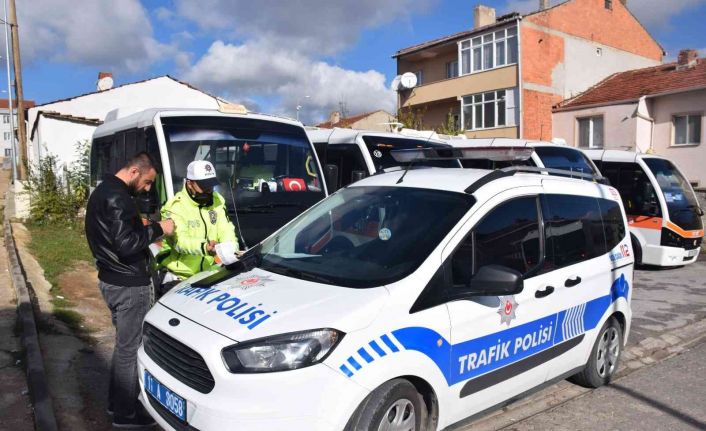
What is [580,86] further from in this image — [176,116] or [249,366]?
[249,366]

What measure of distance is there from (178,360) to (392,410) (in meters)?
1.18

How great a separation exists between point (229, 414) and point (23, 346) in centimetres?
336

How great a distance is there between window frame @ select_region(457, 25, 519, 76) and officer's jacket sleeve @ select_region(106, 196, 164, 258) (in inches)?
960

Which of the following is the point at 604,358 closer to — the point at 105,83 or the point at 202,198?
the point at 202,198

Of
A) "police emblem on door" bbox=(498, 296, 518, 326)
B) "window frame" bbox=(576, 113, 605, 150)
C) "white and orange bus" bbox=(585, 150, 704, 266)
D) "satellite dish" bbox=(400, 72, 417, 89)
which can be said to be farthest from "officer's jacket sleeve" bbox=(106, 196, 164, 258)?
"satellite dish" bbox=(400, 72, 417, 89)

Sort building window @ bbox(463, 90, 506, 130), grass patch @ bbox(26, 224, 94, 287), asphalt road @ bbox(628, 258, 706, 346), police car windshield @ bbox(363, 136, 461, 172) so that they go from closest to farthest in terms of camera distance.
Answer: asphalt road @ bbox(628, 258, 706, 346) < police car windshield @ bbox(363, 136, 461, 172) < grass patch @ bbox(26, 224, 94, 287) < building window @ bbox(463, 90, 506, 130)

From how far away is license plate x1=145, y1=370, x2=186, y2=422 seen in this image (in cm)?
299

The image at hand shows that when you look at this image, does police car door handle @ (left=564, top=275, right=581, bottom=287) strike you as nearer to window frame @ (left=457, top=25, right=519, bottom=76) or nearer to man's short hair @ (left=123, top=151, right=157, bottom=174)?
man's short hair @ (left=123, top=151, right=157, bottom=174)

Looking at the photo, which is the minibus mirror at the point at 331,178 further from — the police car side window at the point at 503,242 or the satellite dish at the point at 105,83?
the satellite dish at the point at 105,83

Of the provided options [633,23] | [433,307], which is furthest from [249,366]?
[633,23]

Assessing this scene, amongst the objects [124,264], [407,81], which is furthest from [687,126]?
[124,264]

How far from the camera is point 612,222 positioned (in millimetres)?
4938

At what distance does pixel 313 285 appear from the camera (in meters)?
3.30

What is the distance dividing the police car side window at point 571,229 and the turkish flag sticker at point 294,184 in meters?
3.30
